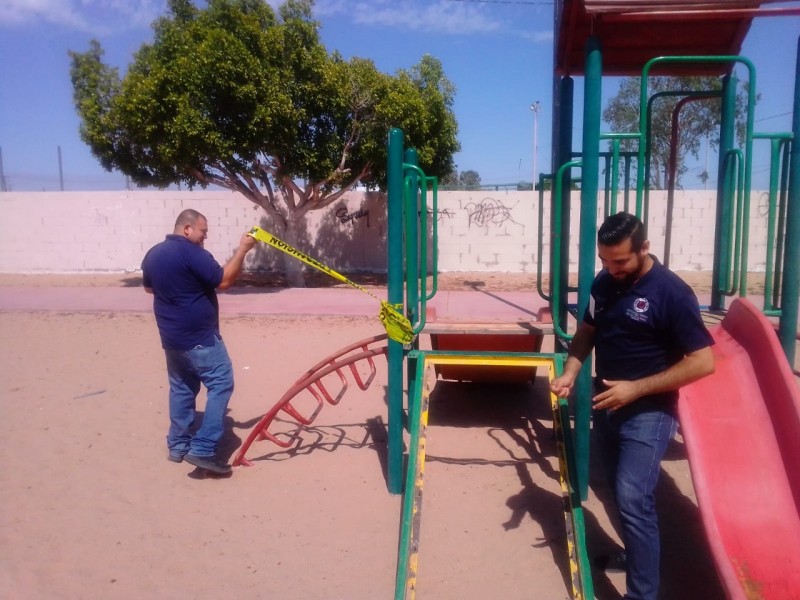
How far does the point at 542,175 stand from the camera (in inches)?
193

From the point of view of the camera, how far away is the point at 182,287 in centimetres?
413

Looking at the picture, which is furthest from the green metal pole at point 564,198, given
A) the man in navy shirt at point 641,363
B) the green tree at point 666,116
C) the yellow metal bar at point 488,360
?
the green tree at point 666,116

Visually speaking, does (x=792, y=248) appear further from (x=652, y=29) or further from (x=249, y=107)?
(x=249, y=107)

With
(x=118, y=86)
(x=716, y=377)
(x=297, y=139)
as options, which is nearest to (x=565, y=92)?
(x=716, y=377)

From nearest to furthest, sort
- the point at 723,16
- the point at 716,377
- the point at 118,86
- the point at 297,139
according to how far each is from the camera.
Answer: the point at 716,377 → the point at 723,16 → the point at 297,139 → the point at 118,86

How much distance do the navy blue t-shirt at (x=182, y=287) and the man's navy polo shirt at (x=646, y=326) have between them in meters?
2.42

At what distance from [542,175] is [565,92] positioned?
2.05ft

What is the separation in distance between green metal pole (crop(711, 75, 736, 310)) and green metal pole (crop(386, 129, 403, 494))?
6.64ft

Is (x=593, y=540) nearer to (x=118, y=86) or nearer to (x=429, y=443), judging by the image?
(x=429, y=443)

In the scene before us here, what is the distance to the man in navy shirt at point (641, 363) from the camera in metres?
2.49

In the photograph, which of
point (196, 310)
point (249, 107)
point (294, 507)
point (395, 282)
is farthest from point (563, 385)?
point (249, 107)

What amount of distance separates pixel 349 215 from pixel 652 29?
12.8 m

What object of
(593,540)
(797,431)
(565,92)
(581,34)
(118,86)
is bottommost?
(593,540)

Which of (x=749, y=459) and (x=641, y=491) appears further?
(x=749, y=459)
